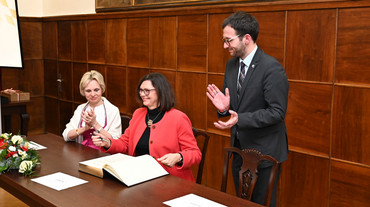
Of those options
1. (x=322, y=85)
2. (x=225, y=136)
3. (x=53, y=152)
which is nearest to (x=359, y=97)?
(x=322, y=85)

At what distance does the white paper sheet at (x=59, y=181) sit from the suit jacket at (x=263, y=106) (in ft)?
3.78

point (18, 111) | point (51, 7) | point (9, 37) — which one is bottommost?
point (18, 111)

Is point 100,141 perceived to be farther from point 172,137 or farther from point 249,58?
point 249,58

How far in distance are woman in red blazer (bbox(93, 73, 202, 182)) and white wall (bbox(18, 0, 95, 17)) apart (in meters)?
4.02

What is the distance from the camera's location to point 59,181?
263cm

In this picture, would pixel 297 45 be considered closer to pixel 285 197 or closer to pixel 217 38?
pixel 217 38

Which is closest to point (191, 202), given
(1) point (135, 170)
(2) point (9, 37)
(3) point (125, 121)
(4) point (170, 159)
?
(1) point (135, 170)

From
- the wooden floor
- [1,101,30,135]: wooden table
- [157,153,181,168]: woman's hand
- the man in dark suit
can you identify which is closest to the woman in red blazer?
[157,153,181,168]: woman's hand

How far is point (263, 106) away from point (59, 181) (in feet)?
4.87

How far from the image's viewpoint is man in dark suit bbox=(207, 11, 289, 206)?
2.89 m

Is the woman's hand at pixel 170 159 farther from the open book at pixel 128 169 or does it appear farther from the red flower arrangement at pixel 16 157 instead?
the red flower arrangement at pixel 16 157

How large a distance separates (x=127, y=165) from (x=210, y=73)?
7.59 feet

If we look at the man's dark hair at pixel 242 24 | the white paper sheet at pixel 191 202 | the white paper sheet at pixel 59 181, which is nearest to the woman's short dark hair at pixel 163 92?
the man's dark hair at pixel 242 24

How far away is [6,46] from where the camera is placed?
13.6ft
